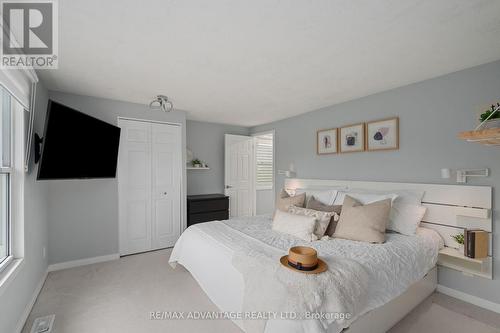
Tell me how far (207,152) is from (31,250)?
10.5ft

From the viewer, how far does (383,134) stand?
312cm

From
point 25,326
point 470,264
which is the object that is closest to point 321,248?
point 470,264

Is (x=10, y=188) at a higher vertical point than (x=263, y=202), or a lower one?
higher

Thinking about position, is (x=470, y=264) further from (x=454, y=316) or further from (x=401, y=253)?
(x=401, y=253)

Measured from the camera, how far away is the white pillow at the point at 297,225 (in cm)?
241

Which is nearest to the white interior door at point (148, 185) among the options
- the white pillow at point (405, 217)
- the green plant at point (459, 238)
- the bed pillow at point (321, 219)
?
the bed pillow at point (321, 219)

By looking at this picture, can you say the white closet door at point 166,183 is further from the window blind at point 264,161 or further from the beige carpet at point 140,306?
the window blind at point 264,161

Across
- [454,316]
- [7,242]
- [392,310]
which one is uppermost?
[7,242]

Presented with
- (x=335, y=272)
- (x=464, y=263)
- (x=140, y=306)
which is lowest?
(x=140, y=306)

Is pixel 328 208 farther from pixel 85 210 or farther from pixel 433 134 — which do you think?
pixel 85 210

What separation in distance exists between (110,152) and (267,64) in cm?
239

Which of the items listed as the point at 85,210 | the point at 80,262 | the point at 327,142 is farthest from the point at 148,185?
the point at 327,142

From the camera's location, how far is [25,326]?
6.69 feet

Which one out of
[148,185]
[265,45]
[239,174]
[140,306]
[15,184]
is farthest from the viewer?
[239,174]
